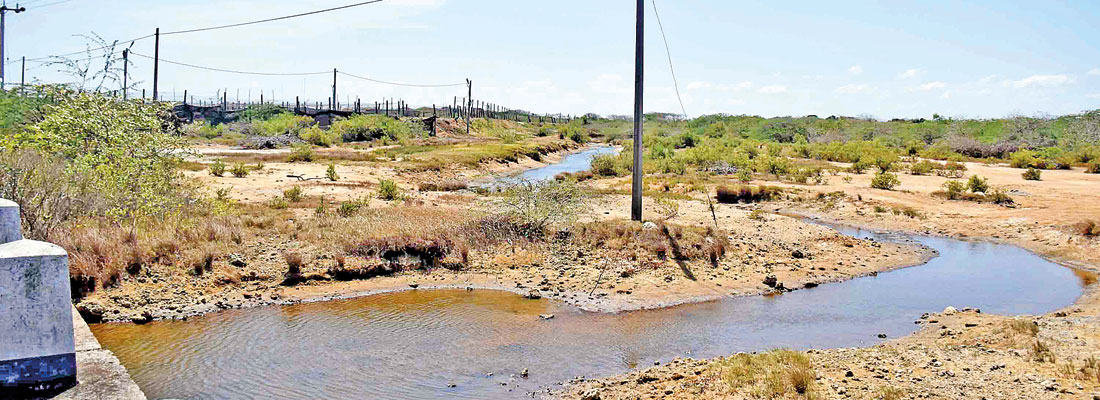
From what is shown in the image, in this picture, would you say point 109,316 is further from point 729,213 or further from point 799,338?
point 729,213

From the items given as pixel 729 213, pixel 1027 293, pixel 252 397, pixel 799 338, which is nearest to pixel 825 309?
pixel 799 338

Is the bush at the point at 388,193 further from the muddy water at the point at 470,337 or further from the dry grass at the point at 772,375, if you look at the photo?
the dry grass at the point at 772,375

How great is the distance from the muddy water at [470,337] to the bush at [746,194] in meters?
11.7

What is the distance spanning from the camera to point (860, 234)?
65.0 feet

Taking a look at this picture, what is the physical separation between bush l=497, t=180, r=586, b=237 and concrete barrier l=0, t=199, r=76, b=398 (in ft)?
36.4

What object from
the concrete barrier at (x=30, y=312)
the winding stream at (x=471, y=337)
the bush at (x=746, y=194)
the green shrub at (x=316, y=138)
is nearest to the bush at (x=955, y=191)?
the bush at (x=746, y=194)

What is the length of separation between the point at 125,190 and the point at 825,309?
39.1 ft

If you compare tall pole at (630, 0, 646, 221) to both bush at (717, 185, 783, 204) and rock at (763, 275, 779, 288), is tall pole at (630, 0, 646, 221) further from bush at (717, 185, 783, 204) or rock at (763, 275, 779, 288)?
bush at (717, 185, 783, 204)

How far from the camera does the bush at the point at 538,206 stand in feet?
51.2

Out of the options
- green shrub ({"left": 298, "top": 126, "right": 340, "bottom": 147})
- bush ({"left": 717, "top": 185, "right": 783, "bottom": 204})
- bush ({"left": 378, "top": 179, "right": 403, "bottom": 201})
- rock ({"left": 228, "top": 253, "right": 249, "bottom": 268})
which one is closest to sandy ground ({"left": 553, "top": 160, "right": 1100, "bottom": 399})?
rock ({"left": 228, "top": 253, "right": 249, "bottom": 268})

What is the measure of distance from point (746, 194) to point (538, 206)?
12.3 m

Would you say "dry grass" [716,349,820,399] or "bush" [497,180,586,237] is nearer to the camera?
"dry grass" [716,349,820,399]

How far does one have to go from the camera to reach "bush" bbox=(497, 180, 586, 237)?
1560 cm

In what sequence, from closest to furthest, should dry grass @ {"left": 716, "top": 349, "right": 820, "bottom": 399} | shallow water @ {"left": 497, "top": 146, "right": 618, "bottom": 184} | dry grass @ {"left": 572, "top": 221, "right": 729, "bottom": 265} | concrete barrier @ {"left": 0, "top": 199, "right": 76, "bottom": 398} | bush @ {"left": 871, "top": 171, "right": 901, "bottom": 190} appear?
concrete barrier @ {"left": 0, "top": 199, "right": 76, "bottom": 398}
dry grass @ {"left": 716, "top": 349, "right": 820, "bottom": 399}
dry grass @ {"left": 572, "top": 221, "right": 729, "bottom": 265}
bush @ {"left": 871, "top": 171, "right": 901, "bottom": 190}
shallow water @ {"left": 497, "top": 146, "right": 618, "bottom": 184}
